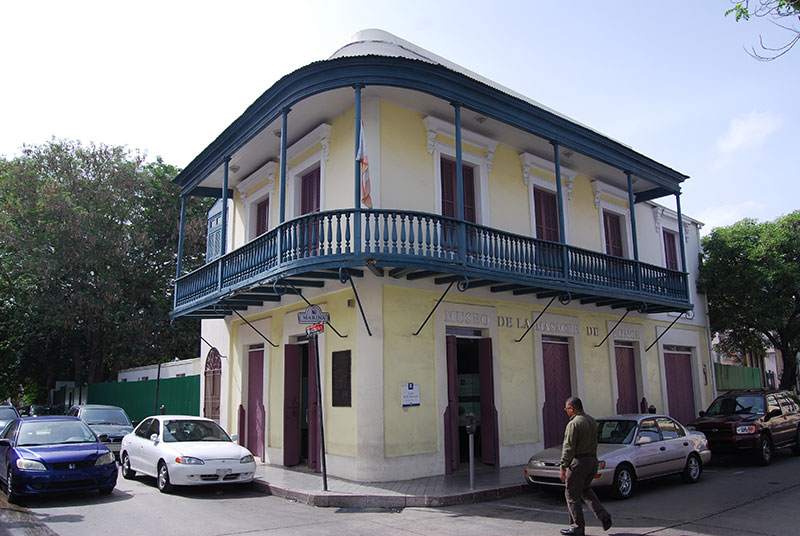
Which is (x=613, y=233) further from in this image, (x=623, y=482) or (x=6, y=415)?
(x=6, y=415)

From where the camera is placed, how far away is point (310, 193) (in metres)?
14.7

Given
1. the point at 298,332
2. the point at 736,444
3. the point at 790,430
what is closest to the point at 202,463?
the point at 298,332

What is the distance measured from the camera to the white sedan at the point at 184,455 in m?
10.9

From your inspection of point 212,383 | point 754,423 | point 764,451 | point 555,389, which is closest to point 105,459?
point 212,383

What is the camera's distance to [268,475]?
1263 cm

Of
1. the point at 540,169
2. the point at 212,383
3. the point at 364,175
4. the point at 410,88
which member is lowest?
the point at 212,383

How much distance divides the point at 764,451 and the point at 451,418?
→ 25.1 ft

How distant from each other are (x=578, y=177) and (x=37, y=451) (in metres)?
14.8

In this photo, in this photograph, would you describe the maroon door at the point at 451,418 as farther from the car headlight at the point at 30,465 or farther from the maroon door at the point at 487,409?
the car headlight at the point at 30,465

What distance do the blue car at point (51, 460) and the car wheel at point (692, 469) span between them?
1081cm

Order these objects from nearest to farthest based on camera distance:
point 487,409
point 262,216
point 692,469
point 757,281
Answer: point 692,469, point 487,409, point 262,216, point 757,281

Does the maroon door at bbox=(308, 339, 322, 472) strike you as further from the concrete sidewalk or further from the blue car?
the blue car

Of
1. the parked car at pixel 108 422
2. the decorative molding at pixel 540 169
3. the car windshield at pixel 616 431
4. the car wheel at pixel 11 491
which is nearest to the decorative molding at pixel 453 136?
the decorative molding at pixel 540 169

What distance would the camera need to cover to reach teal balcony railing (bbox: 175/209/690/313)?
11070 millimetres
